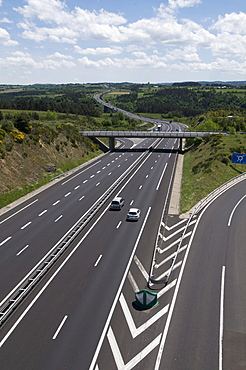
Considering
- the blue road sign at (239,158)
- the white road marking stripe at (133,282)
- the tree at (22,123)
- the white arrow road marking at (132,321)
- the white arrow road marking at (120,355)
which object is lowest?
the white road marking stripe at (133,282)

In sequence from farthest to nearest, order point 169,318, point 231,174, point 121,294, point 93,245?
point 231,174 → point 93,245 → point 121,294 → point 169,318

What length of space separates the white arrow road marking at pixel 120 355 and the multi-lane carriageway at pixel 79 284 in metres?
0.06

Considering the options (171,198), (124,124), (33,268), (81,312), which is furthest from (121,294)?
(124,124)

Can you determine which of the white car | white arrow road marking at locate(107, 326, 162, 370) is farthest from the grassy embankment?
white arrow road marking at locate(107, 326, 162, 370)

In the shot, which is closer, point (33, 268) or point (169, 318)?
point (169, 318)

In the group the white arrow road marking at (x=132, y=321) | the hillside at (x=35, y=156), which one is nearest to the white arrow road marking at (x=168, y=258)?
the white arrow road marking at (x=132, y=321)

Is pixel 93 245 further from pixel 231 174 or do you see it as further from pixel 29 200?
pixel 231 174

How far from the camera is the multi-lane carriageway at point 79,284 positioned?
61.4ft

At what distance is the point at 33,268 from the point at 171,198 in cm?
2631

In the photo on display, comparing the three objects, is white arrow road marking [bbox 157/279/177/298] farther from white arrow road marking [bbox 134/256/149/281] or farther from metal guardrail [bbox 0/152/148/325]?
metal guardrail [bbox 0/152/148/325]

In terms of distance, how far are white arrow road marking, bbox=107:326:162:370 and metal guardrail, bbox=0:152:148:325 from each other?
296 inches

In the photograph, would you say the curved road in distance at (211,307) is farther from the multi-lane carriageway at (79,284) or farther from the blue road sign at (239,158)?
the blue road sign at (239,158)

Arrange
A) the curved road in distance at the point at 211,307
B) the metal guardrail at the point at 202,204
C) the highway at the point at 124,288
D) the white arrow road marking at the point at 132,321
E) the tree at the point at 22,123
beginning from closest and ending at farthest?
the curved road in distance at the point at 211,307 < the highway at the point at 124,288 < the white arrow road marking at the point at 132,321 < the metal guardrail at the point at 202,204 < the tree at the point at 22,123

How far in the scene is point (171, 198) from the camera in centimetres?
4884
